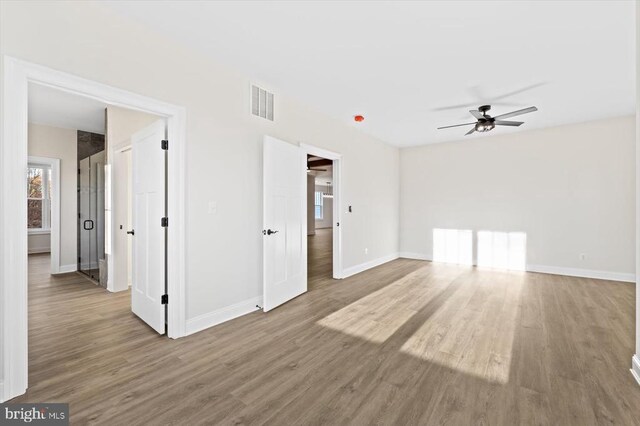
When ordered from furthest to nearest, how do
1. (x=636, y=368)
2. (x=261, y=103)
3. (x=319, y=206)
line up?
(x=319, y=206)
(x=261, y=103)
(x=636, y=368)

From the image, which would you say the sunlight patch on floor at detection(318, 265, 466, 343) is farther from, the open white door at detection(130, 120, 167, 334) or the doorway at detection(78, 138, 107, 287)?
the doorway at detection(78, 138, 107, 287)

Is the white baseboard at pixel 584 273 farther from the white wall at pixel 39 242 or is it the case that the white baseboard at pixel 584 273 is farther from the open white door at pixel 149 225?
the white wall at pixel 39 242

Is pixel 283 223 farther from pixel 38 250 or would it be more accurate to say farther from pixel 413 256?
pixel 38 250

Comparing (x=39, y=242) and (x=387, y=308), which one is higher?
(x=39, y=242)

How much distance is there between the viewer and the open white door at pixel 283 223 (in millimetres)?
3393

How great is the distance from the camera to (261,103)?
3.50 metres

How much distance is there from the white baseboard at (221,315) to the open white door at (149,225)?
0.91 feet

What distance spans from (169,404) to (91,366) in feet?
3.03

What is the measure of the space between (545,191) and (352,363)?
5419 millimetres

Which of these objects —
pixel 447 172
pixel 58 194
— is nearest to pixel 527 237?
pixel 447 172

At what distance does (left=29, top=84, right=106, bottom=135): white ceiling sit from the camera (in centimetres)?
390

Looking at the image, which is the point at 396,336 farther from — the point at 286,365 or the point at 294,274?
the point at 294,274

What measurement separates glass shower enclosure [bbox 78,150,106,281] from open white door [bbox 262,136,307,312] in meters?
3.35

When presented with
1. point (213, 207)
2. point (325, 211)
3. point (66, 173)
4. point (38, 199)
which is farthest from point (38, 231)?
point (325, 211)
